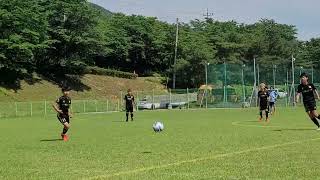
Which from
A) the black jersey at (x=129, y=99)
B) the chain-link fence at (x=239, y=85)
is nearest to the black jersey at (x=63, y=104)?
the black jersey at (x=129, y=99)

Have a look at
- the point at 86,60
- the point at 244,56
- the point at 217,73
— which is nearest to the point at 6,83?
the point at 86,60

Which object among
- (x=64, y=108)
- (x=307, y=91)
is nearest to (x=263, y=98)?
(x=307, y=91)

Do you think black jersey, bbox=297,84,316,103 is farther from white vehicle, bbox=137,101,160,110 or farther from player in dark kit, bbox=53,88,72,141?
white vehicle, bbox=137,101,160,110

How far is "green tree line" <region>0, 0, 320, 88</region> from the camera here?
6781 centimetres

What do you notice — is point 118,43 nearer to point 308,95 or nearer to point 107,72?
point 107,72

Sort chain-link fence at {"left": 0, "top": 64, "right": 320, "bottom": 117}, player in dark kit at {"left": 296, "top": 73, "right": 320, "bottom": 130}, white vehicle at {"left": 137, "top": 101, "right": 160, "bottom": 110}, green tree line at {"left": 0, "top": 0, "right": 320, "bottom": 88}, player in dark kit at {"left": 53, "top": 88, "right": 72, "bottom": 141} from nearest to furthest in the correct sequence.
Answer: player in dark kit at {"left": 53, "top": 88, "right": 72, "bottom": 141}, player in dark kit at {"left": 296, "top": 73, "right": 320, "bottom": 130}, chain-link fence at {"left": 0, "top": 64, "right": 320, "bottom": 117}, white vehicle at {"left": 137, "top": 101, "right": 160, "bottom": 110}, green tree line at {"left": 0, "top": 0, "right": 320, "bottom": 88}

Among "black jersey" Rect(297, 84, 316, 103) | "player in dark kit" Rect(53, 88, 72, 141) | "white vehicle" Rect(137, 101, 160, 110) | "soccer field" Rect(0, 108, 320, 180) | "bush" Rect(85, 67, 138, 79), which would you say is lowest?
"soccer field" Rect(0, 108, 320, 180)

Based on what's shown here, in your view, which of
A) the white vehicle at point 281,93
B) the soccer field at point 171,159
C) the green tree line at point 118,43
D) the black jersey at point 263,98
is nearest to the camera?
the soccer field at point 171,159

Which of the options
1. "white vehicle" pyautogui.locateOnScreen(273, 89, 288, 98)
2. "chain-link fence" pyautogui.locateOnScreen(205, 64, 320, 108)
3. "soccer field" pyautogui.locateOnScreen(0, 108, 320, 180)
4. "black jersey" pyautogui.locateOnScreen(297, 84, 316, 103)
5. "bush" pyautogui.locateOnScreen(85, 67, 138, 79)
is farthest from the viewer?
"bush" pyautogui.locateOnScreen(85, 67, 138, 79)

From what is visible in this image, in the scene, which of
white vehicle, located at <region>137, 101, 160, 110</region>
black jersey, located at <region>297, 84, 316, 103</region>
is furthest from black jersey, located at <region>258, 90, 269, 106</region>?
white vehicle, located at <region>137, 101, 160, 110</region>

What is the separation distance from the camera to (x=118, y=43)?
90.2 m

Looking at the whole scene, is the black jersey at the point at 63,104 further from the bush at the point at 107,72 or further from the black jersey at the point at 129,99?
the bush at the point at 107,72

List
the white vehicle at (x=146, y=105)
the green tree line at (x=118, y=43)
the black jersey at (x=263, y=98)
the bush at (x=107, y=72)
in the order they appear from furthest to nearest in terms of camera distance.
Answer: the bush at (x=107, y=72) < the green tree line at (x=118, y=43) < the white vehicle at (x=146, y=105) < the black jersey at (x=263, y=98)

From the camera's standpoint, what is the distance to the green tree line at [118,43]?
67812 mm
